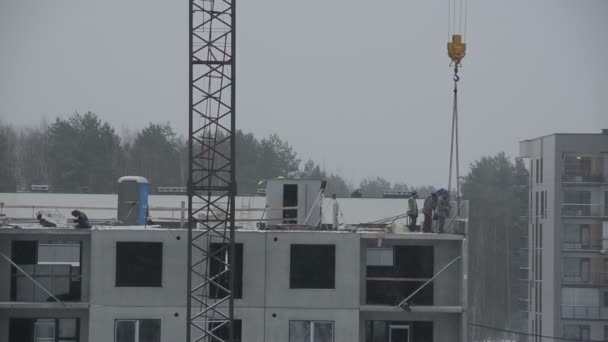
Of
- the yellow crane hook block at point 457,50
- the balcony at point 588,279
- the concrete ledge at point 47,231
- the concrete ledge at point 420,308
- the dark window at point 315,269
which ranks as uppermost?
the yellow crane hook block at point 457,50

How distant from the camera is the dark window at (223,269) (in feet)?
177

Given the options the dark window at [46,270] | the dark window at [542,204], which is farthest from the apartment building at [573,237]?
the dark window at [46,270]

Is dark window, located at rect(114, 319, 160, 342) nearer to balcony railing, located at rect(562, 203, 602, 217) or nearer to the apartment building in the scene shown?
the apartment building

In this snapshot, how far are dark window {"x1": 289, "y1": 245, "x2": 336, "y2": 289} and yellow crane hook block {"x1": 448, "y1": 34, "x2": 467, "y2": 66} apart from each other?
12423 mm

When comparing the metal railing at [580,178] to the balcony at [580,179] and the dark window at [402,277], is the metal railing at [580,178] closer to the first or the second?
the balcony at [580,179]

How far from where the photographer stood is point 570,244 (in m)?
120

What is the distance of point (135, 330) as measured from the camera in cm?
5278

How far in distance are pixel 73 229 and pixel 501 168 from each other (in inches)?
4224

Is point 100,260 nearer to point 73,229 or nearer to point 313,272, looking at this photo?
point 73,229

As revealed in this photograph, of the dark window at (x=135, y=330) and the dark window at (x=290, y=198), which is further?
the dark window at (x=290, y=198)

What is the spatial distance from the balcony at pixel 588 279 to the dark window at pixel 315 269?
6843cm

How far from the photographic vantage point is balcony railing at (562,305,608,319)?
115m

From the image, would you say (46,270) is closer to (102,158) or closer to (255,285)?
(255,285)

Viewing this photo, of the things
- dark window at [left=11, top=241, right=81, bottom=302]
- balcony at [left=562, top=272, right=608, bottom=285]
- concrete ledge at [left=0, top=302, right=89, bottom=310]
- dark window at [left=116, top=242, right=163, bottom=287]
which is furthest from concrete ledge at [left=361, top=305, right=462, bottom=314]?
balcony at [left=562, top=272, right=608, bottom=285]
